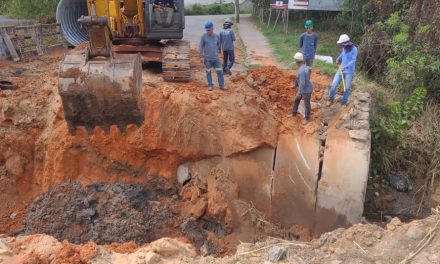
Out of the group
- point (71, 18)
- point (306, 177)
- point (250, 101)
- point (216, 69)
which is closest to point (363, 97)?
point (306, 177)

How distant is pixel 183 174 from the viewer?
8641mm

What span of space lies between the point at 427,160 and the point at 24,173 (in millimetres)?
8030

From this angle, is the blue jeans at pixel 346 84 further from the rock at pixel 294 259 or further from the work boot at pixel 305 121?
the rock at pixel 294 259

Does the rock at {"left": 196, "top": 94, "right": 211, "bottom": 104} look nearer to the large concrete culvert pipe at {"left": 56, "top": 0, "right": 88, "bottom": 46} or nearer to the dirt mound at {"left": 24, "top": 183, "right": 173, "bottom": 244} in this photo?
the dirt mound at {"left": 24, "top": 183, "right": 173, "bottom": 244}

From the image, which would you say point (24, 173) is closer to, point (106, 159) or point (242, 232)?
point (106, 159)

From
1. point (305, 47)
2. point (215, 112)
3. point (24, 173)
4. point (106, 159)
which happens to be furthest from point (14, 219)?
point (305, 47)

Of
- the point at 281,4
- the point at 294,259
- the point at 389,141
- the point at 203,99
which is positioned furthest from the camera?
the point at 281,4

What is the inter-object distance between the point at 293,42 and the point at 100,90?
1041 cm

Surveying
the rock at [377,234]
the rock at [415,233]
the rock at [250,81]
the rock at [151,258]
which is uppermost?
the rock at [250,81]

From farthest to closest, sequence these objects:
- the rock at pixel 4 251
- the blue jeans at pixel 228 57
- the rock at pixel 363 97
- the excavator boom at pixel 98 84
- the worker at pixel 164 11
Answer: the blue jeans at pixel 228 57 < the worker at pixel 164 11 < the rock at pixel 363 97 < the excavator boom at pixel 98 84 < the rock at pixel 4 251

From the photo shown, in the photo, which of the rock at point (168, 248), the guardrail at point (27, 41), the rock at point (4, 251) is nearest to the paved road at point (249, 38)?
the guardrail at point (27, 41)

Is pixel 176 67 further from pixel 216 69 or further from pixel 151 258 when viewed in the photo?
pixel 151 258

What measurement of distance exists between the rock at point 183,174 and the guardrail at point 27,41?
749cm

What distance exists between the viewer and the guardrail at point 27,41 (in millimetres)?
13320
